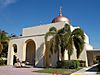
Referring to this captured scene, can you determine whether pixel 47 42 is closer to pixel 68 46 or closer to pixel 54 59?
pixel 54 59

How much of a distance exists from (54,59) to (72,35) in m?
6.14

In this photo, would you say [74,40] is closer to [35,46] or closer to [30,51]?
[35,46]

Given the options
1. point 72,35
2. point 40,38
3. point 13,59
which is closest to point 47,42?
point 40,38

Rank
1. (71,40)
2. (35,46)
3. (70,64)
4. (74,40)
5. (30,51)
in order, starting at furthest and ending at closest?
(30,51) → (35,46) → (74,40) → (70,64) → (71,40)

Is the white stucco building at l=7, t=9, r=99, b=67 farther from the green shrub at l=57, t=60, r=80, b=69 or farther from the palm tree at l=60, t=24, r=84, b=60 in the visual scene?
the palm tree at l=60, t=24, r=84, b=60

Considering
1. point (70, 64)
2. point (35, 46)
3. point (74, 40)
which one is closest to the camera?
point (70, 64)

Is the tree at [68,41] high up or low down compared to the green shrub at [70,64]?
up

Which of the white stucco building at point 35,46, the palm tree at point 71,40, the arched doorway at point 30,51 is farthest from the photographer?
the arched doorway at point 30,51

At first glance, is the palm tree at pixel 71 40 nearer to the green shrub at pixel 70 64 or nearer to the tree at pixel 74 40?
the tree at pixel 74 40

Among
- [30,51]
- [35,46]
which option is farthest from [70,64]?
[30,51]

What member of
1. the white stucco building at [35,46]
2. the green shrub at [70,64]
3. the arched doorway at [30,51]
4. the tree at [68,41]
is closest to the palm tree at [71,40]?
the tree at [68,41]

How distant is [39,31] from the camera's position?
124 ft

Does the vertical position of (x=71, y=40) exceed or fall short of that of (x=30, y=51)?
it exceeds it

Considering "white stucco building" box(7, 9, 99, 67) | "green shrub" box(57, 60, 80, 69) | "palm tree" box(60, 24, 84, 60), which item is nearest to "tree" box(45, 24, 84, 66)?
"palm tree" box(60, 24, 84, 60)
